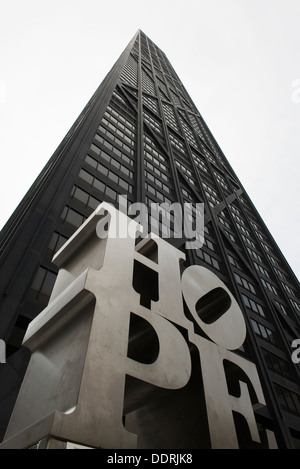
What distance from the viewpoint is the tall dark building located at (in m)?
15.5

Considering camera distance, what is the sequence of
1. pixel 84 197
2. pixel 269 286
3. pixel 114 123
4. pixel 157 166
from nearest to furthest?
pixel 84 197 < pixel 114 123 < pixel 157 166 < pixel 269 286

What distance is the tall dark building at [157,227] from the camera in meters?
15.5

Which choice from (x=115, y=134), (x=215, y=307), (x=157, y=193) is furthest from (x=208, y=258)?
(x=215, y=307)

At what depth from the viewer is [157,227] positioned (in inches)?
1126

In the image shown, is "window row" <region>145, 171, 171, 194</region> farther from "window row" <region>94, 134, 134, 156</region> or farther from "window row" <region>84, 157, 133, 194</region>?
"window row" <region>84, 157, 133, 194</region>

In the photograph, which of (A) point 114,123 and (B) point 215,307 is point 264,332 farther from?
(A) point 114,123

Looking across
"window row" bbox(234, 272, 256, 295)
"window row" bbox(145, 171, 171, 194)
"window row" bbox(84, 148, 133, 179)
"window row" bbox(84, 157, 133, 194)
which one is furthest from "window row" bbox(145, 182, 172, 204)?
"window row" bbox(234, 272, 256, 295)

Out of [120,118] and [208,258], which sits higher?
[120,118]

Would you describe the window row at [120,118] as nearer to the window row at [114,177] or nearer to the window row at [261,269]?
the window row at [114,177]

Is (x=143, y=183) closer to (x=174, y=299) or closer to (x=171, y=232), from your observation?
(x=171, y=232)

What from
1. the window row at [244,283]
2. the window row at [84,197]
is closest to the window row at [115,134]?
the window row at [84,197]

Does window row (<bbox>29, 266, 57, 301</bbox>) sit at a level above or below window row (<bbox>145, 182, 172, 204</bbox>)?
below
